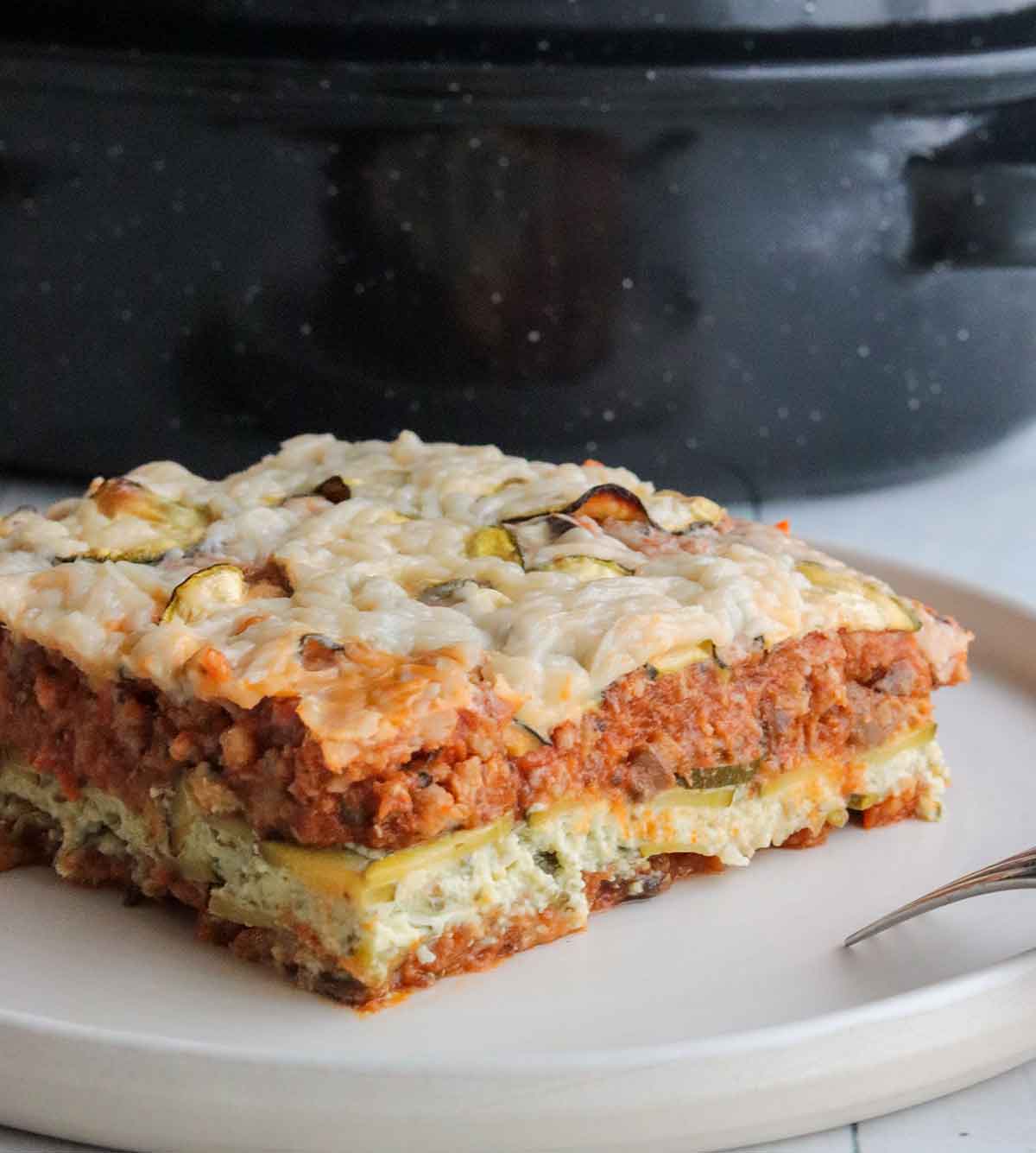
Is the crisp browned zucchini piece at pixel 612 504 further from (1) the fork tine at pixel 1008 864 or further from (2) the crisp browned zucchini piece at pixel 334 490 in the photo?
(1) the fork tine at pixel 1008 864

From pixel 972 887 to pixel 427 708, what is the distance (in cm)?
65

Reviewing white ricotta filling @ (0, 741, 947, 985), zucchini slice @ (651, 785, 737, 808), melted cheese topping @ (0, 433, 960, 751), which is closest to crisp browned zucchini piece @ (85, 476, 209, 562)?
melted cheese topping @ (0, 433, 960, 751)

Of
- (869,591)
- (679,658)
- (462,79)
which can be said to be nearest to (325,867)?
(679,658)

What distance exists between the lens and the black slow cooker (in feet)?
10.7

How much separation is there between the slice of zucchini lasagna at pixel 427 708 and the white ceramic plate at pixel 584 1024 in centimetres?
5

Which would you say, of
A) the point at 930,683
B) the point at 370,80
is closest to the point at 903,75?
the point at 370,80

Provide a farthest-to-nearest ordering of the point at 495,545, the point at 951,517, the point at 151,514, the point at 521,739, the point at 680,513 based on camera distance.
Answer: the point at 951,517 < the point at 680,513 < the point at 151,514 < the point at 495,545 < the point at 521,739

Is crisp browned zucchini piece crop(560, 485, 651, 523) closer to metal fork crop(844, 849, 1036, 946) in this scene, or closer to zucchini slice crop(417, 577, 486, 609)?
zucchini slice crop(417, 577, 486, 609)

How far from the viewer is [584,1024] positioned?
6.67ft

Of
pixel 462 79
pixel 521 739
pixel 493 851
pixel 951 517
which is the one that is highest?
pixel 462 79

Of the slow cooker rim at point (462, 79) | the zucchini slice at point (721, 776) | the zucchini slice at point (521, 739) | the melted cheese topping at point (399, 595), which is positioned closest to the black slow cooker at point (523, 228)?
the slow cooker rim at point (462, 79)

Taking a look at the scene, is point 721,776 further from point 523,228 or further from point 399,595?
point 523,228

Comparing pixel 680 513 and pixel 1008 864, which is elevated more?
pixel 680 513

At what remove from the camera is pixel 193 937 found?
221 centimetres
